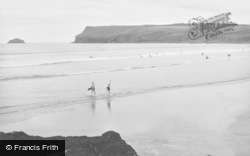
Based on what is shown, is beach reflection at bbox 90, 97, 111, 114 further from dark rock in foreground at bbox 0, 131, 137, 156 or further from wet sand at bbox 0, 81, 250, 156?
dark rock in foreground at bbox 0, 131, 137, 156

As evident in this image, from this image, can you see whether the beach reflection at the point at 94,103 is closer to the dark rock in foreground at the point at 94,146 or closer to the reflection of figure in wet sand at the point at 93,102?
the reflection of figure in wet sand at the point at 93,102

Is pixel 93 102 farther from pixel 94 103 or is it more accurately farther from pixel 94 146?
pixel 94 146

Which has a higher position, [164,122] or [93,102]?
[93,102]

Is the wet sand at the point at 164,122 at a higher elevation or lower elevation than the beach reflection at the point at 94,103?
lower

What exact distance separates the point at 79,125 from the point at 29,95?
1175cm

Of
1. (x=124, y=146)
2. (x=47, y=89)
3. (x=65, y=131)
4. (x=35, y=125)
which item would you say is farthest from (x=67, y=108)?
(x=124, y=146)

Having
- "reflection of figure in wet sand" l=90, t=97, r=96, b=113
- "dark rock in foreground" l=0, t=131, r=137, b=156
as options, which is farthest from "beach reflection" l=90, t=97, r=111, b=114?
"dark rock in foreground" l=0, t=131, r=137, b=156

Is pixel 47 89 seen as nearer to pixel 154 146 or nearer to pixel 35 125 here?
pixel 35 125

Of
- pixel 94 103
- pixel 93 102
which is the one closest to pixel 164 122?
pixel 94 103

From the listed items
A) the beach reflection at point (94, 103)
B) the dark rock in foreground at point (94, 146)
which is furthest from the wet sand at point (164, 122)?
the dark rock in foreground at point (94, 146)

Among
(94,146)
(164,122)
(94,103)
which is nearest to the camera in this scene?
(94,146)

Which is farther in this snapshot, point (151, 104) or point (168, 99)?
point (168, 99)

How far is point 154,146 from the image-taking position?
13586 millimetres

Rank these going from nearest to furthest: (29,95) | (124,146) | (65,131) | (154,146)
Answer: (124,146) → (154,146) → (65,131) → (29,95)
